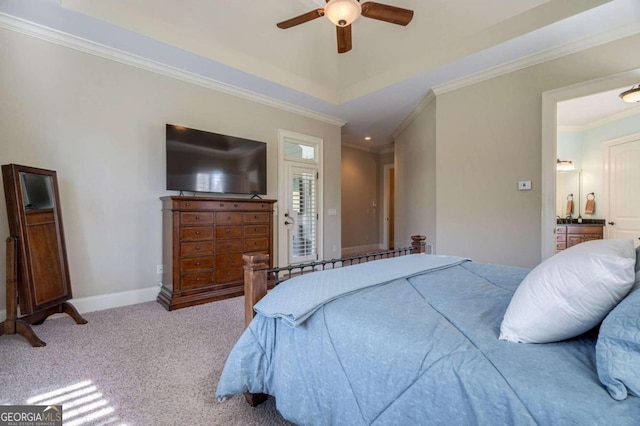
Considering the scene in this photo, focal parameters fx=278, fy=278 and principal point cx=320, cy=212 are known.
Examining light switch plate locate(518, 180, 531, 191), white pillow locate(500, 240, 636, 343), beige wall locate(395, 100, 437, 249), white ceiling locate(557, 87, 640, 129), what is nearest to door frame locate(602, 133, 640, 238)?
white ceiling locate(557, 87, 640, 129)

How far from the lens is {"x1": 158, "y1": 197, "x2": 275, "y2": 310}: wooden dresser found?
9.98ft

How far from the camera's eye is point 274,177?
4.45 metres

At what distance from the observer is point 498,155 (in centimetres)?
341

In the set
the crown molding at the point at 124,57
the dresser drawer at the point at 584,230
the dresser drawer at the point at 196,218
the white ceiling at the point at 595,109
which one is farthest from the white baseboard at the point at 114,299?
the dresser drawer at the point at 584,230

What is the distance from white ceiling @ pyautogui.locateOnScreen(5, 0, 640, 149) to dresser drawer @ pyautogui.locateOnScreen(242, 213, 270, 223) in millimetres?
1806

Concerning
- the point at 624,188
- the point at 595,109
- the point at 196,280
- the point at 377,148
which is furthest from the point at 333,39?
the point at 624,188

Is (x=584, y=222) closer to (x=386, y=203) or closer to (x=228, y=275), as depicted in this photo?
(x=386, y=203)

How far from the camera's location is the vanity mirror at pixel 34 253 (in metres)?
2.26

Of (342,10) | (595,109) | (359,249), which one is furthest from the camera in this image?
(359,249)

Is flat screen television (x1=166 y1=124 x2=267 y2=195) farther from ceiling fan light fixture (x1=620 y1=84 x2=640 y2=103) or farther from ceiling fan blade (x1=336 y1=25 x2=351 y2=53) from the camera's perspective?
ceiling fan light fixture (x1=620 y1=84 x2=640 y2=103)

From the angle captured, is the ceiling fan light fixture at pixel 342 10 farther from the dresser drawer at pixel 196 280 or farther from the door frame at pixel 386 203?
the door frame at pixel 386 203

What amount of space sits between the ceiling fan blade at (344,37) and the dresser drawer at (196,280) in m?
2.89

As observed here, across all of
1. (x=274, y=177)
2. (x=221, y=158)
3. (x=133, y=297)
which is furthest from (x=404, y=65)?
(x=133, y=297)

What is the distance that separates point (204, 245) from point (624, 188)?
6.18 metres
